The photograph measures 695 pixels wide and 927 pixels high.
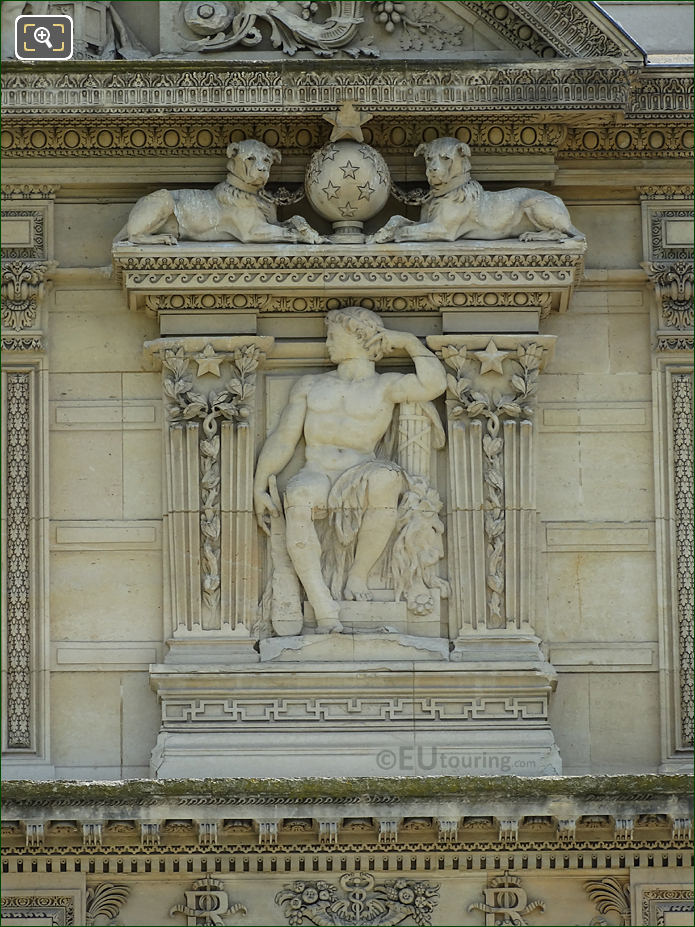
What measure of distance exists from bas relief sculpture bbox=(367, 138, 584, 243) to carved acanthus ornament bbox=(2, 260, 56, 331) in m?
1.97

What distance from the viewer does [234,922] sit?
1762 cm

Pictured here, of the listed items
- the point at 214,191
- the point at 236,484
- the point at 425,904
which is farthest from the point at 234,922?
the point at 214,191

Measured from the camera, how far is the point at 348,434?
1825 cm

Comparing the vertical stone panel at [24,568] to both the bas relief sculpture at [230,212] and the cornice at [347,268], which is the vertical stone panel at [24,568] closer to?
the cornice at [347,268]

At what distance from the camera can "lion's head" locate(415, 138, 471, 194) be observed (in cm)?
1834

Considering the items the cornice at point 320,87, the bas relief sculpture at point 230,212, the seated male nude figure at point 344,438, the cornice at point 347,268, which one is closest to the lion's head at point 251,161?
the bas relief sculpture at point 230,212

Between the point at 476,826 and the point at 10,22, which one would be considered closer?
the point at 476,826

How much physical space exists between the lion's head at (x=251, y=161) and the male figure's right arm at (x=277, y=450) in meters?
1.23

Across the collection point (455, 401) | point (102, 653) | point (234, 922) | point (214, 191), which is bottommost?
point (234, 922)

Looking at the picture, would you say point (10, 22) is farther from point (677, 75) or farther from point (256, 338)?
point (677, 75)

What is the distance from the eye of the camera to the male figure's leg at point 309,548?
18.1 meters

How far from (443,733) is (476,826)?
70cm

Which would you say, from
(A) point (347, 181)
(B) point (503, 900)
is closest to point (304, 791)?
(B) point (503, 900)

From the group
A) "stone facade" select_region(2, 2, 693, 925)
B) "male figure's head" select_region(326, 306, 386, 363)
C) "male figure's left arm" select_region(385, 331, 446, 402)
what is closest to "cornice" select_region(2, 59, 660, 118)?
"stone facade" select_region(2, 2, 693, 925)
